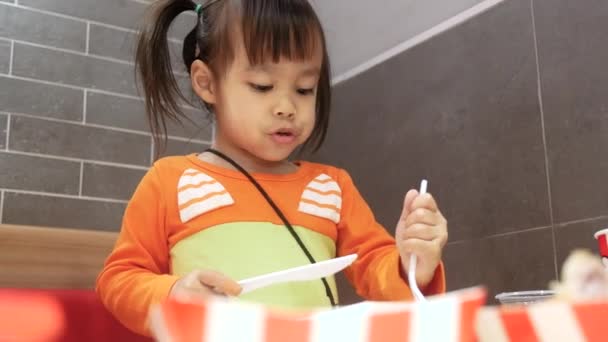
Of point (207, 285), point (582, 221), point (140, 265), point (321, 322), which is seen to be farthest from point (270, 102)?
point (321, 322)

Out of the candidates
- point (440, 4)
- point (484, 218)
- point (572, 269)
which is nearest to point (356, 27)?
point (440, 4)

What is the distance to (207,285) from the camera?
545 millimetres

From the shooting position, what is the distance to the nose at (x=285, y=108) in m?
0.83

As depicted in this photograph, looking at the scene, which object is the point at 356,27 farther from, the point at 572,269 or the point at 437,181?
the point at 572,269

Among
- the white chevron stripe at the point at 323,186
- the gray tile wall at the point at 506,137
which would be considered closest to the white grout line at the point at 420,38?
the gray tile wall at the point at 506,137

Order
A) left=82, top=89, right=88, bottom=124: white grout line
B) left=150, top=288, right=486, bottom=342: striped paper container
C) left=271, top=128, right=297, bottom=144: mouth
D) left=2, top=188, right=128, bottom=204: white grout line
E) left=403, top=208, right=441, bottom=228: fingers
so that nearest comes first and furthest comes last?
left=150, top=288, right=486, bottom=342: striped paper container < left=403, top=208, right=441, bottom=228: fingers < left=271, top=128, right=297, bottom=144: mouth < left=2, top=188, right=128, bottom=204: white grout line < left=82, top=89, right=88, bottom=124: white grout line

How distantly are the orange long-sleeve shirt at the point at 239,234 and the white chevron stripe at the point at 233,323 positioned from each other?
0.42 metres

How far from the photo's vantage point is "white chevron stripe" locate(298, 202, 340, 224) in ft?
2.83

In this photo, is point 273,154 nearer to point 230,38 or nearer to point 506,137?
point 230,38

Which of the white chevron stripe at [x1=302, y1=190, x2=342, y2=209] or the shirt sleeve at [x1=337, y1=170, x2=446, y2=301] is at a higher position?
the white chevron stripe at [x1=302, y1=190, x2=342, y2=209]

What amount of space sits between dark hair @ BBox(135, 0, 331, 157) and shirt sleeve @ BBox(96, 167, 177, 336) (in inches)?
6.6

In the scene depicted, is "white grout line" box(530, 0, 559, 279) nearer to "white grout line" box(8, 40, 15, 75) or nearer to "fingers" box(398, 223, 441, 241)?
"fingers" box(398, 223, 441, 241)

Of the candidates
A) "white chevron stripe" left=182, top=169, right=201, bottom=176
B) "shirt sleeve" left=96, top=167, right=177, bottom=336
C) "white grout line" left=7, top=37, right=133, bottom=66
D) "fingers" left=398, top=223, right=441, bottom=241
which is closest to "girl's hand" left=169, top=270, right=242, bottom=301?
"shirt sleeve" left=96, top=167, right=177, bottom=336

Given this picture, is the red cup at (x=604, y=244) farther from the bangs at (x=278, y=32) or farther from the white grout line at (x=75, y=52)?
the white grout line at (x=75, y=52)
